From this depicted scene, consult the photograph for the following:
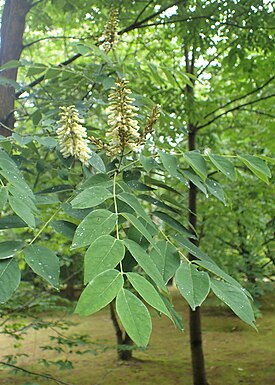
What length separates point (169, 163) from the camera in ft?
4.56

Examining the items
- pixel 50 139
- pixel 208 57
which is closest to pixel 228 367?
pixel 208 57

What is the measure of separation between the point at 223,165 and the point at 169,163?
0.58 ft

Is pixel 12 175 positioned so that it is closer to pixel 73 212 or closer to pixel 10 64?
pixel 73 212

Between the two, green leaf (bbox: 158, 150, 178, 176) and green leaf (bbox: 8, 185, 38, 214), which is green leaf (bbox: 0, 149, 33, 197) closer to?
green leaf (bbox: 8, 185, 38, 214)

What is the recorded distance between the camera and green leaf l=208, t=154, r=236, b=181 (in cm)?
138

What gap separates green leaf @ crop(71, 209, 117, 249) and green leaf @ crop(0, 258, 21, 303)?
0.18 metres

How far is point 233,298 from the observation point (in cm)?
101

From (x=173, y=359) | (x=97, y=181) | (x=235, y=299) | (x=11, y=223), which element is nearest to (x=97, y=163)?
(x=97, y=181)

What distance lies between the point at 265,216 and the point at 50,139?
4.59 m

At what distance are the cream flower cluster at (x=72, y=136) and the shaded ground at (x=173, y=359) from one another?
3.16m

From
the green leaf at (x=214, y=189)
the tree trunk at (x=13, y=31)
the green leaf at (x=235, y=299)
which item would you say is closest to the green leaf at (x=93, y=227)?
the green leaf at (x=235, y=299)

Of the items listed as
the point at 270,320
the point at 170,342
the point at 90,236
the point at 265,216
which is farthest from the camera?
the point at 270,320

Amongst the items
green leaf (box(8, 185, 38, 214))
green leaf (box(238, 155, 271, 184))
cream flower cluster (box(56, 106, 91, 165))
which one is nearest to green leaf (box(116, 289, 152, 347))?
green leaf (box(8, 185, 38, 214))

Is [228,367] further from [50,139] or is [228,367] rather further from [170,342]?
[50,139]
